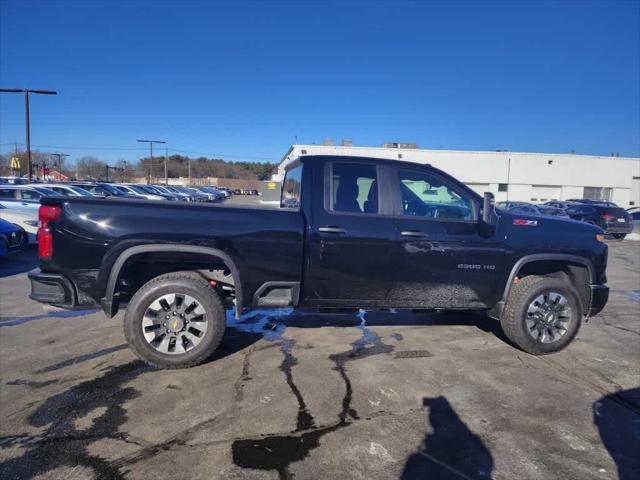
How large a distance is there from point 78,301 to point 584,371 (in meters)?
4.94

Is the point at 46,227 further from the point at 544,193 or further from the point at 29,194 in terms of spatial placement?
the point at 544,193

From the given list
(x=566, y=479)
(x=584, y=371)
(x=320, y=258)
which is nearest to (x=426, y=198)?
(x=320, y=258)

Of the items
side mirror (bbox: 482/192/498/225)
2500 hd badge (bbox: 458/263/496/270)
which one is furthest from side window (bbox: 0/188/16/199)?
side mirror (bbox: 482/192/498/225)

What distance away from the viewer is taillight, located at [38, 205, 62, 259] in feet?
12.0

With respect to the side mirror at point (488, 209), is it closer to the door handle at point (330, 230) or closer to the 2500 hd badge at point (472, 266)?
the 2500 hd badge at point (472, 266)

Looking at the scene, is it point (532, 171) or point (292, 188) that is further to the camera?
point (532, 171)

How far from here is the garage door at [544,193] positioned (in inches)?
1687

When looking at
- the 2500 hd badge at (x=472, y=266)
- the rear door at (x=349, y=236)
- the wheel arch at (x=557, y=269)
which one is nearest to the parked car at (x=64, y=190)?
the rear door at (x=349, y=236)

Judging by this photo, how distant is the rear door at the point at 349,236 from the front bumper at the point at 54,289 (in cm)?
217

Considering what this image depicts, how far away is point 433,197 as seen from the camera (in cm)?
439

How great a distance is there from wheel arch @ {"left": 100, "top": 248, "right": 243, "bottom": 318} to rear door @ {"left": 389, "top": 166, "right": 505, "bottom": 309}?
5.38 ft

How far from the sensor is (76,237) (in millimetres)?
3658

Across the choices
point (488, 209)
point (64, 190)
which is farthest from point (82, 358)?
point (64, 190)

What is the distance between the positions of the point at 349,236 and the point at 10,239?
27.7 feet
